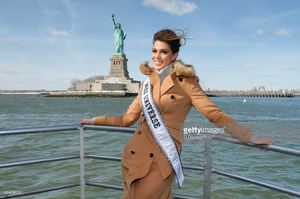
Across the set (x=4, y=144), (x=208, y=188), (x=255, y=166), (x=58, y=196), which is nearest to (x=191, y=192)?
(x=58, y=196)

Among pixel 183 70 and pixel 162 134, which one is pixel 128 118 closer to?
pixel 162 134

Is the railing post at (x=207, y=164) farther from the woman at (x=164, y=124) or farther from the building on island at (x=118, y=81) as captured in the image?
the building on island at (x=118, y=81)

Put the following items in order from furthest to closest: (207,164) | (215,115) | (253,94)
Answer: (253,94), (207,164), (215,115)

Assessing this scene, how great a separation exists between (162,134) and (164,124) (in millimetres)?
70

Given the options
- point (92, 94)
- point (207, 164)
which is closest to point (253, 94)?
point (92, 94)

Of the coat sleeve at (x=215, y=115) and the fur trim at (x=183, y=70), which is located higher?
the fur trim at (x=183, y=70)

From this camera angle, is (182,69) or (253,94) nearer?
(182,69)

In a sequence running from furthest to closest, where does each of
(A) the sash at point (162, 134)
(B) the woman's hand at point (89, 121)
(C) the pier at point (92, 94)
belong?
(C) the pier at point (92, 94)
(B) the woman's hand at point (89, 121)
(A) the sash at point (162, 134)

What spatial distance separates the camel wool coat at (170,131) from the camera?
2.78 m

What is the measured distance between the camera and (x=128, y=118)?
3.24 metres

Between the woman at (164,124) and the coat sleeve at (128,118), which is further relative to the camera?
the coat sleeve at (128,118)

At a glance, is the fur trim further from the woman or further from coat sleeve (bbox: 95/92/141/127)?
coat sleeve (bbox: 95/92/141/127)

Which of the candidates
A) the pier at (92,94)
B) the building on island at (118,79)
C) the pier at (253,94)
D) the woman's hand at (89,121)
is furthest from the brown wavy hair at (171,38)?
the pier at (253,94)

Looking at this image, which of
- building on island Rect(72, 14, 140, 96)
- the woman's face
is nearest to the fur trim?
the woman's face
